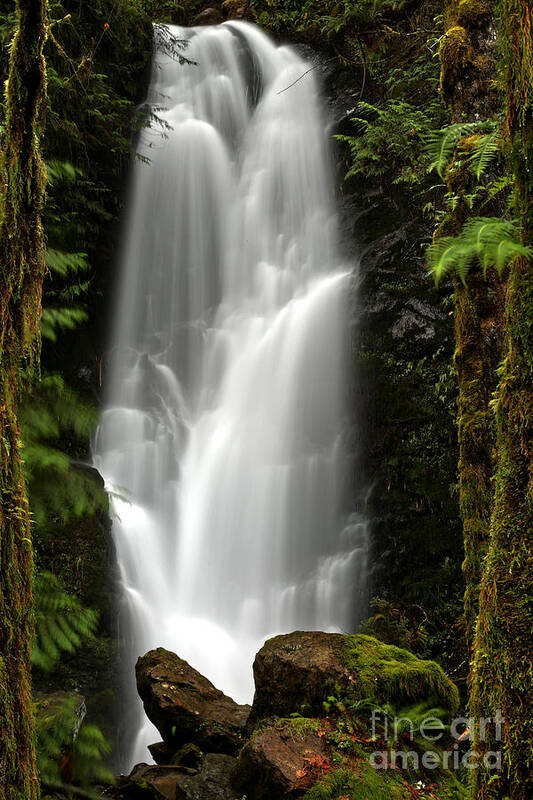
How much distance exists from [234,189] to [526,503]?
12.3 meters

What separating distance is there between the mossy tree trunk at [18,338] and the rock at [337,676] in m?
2.26

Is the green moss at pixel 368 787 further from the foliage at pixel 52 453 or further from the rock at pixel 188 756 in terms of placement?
the rock at pixel 188 756

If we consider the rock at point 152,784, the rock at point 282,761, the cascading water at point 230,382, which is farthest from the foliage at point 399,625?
the rock at point 282,761

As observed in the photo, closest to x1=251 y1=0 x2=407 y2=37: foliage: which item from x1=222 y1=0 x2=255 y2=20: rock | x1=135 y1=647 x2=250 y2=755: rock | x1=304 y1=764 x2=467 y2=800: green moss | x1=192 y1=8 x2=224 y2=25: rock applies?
x1=222 y1=0 x2=255 y2=20: rock

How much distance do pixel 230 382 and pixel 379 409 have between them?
3.04 metres

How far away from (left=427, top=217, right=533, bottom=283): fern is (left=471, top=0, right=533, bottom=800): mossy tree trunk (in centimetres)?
12

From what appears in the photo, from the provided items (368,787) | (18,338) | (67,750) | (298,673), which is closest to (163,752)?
(298,673)

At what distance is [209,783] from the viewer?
156 inches

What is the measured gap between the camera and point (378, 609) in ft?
23.1

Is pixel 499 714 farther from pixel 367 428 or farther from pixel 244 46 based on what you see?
pixel 244 46

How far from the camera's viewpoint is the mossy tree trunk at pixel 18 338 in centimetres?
183

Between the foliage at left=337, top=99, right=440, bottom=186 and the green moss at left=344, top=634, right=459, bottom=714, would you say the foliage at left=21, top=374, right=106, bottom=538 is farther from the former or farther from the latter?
the foliage at left=337, top=99, right=440, bottom=186

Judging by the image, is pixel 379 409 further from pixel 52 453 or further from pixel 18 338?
pixel 18 338

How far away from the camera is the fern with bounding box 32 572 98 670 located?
244 centimetres
